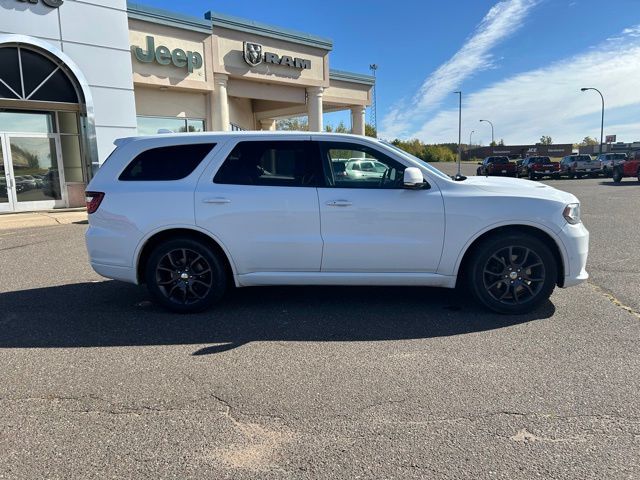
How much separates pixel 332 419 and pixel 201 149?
3.16 meters

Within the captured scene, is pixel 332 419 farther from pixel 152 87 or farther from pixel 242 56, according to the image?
pixel 242 56

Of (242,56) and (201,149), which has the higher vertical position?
(242,56)

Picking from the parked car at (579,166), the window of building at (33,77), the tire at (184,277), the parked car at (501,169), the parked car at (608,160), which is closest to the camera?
the tire at (184,277)

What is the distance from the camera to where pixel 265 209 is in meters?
4.83

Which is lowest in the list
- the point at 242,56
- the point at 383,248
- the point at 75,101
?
the point at 383,248

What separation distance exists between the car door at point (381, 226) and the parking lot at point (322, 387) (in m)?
0.58

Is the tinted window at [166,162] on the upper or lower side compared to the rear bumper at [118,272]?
upper

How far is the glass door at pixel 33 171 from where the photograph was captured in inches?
580

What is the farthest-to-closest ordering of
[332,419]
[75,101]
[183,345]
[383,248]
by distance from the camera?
1. [75,101]
2. [383,248]
3. [183,345]
4. [332,419]

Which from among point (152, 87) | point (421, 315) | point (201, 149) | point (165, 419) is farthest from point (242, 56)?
point (165, 419)

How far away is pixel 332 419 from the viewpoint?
3.07 meters

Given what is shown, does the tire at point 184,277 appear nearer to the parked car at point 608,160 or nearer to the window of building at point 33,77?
the window of building at point 33,77

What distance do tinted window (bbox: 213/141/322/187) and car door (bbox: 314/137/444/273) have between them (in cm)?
28

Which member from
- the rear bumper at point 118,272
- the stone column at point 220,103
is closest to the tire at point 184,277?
the rear bumper at point 118,272
